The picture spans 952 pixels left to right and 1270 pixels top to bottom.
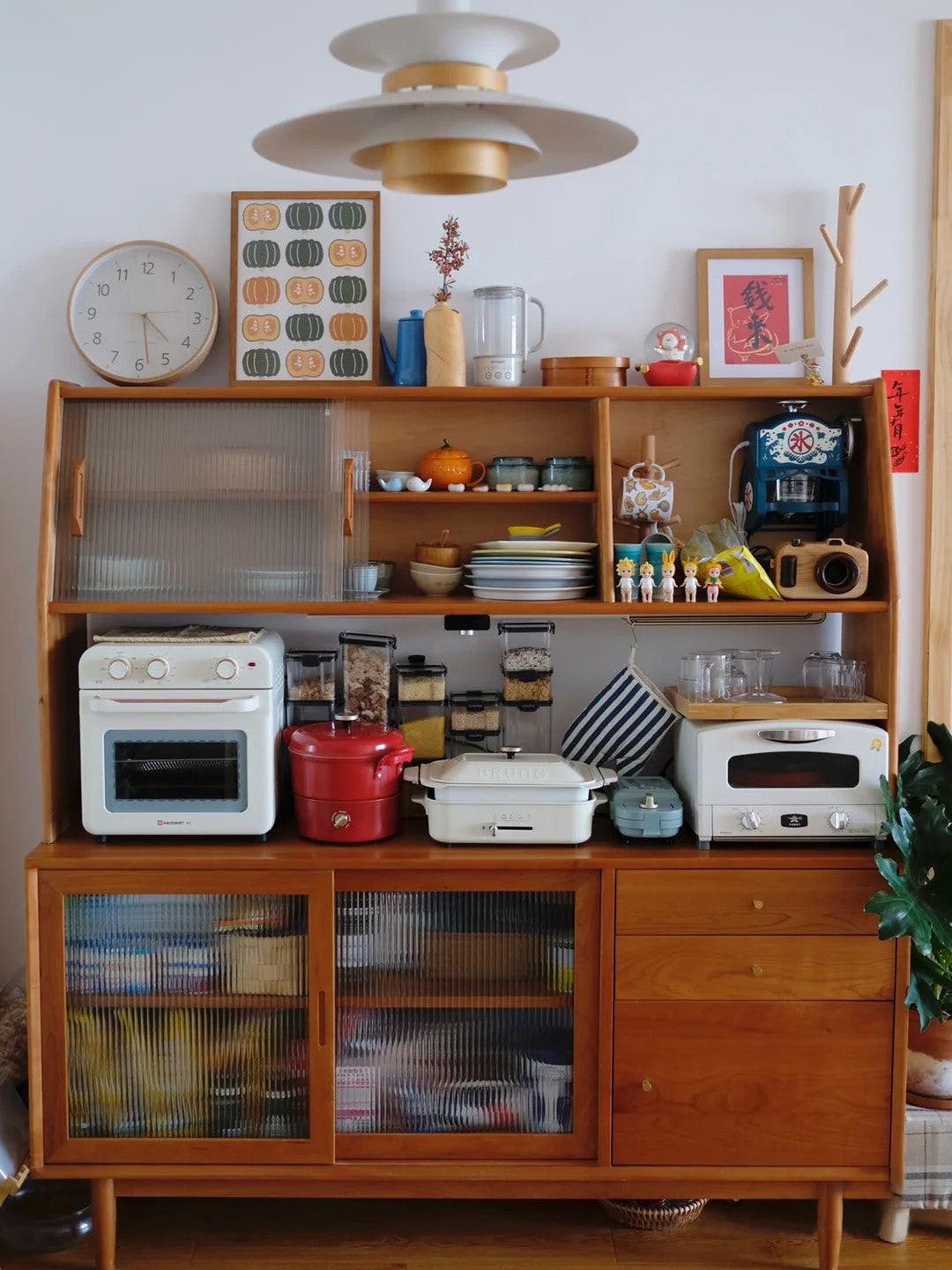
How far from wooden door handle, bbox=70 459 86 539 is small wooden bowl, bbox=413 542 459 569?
2.34 feet

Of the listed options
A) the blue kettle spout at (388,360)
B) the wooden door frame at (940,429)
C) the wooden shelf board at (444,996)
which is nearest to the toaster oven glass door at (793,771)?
the wooden door frame at (940,429)

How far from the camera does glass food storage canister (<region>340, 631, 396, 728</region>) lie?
295cm

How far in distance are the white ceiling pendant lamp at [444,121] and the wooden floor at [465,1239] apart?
217cm

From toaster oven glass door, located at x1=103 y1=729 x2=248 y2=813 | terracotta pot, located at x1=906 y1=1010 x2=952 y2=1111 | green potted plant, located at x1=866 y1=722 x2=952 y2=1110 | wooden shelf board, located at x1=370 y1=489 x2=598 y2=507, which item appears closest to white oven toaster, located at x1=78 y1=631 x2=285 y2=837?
toaster oven glass door, located at x1=103 y1=729 x2=248 y2=813

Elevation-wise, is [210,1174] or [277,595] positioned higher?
[277,595]

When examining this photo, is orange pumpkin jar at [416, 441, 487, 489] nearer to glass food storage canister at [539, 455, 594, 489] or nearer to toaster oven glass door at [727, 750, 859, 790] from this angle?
glass food storage canister at [539, 455, 594, 489]

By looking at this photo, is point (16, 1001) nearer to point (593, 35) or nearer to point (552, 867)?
point (552, 867)

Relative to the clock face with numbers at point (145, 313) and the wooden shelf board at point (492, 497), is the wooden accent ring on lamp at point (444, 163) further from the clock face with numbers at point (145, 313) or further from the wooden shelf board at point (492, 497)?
the clock face with numbers at point (145, 313)

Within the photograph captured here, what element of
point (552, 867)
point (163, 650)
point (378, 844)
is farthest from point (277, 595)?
point (552, 867)

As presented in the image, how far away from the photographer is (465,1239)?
277 cm

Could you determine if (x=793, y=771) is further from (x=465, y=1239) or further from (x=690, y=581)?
(x=465, y=1239)

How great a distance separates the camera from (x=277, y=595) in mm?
2766

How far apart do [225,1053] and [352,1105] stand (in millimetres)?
282

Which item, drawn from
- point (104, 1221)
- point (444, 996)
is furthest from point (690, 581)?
point (104, 1221)
